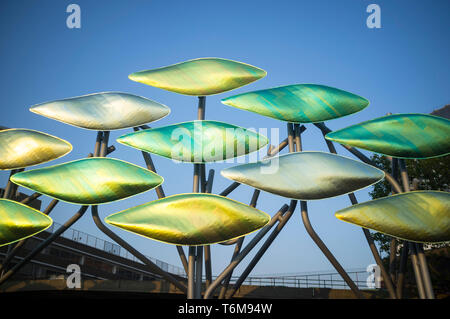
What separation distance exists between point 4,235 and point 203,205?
4423mm

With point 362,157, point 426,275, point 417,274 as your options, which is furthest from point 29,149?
point 426,275

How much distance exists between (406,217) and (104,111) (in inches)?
275

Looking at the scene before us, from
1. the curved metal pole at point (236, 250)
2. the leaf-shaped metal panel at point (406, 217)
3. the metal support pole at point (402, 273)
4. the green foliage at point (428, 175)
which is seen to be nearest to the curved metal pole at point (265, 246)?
the curved metal pole at point (236, 250)

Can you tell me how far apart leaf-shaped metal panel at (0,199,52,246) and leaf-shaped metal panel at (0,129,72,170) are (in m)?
1.37

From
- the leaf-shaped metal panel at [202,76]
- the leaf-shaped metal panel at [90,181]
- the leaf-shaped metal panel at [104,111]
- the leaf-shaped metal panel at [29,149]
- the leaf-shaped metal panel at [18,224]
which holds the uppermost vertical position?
the leaf-shaped metal panel at [202,76]

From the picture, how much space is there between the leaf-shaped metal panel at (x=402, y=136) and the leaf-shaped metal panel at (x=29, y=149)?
631 centimetres

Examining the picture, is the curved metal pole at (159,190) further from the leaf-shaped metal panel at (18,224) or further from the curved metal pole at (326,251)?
the curved metal pole at (326,251)

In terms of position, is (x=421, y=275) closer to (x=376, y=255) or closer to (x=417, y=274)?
(x=417, y=274)

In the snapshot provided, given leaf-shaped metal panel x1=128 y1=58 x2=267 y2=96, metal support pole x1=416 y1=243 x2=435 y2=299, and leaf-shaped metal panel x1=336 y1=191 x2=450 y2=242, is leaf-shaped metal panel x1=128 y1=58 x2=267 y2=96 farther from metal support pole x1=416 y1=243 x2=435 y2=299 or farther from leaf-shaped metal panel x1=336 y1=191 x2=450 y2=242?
metal support pole x1=416 y1=243 x2=435 y2=299

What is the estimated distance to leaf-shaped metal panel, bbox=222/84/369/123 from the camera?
9227 millimetres

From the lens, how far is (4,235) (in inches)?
344

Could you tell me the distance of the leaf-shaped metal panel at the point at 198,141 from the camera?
8.75 m

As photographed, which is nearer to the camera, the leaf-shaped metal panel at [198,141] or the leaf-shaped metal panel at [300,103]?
the leaf-shaped metal panel at [198,141]

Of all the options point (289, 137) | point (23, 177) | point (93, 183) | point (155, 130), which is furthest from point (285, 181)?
point (23, 177)
